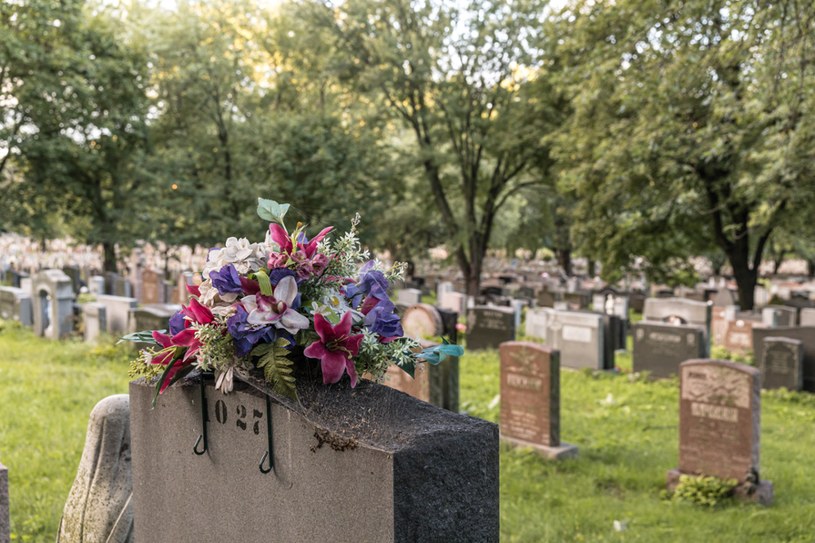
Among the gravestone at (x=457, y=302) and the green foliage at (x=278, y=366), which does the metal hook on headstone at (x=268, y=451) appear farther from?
the gravestone at (x=457, y=302)

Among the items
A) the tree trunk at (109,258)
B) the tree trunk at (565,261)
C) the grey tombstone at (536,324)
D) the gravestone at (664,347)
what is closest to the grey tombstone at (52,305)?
the grey tombstone at (536,324)

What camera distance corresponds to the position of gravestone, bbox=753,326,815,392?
11953 millimetres

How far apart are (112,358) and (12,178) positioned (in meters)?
18.2

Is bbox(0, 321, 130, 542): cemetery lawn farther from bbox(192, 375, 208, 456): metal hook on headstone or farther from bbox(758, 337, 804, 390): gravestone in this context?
bbox(758, 337, 804, 390): gravestone

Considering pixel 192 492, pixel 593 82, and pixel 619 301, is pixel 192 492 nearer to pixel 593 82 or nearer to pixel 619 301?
pixel 593 82

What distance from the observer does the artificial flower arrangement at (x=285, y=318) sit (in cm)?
241

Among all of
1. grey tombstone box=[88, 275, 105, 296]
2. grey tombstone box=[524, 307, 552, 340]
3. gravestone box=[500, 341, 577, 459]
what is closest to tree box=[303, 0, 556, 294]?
grey tombstone box=[524, 307, 552, 340]

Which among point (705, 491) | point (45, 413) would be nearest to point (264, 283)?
point (705, 491)

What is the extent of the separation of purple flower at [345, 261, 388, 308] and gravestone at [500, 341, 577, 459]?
6113 mm

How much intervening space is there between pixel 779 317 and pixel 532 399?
31.5ft

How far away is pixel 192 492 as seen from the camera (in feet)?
Result: 9.26

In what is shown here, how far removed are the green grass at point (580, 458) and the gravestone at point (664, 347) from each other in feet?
1.55

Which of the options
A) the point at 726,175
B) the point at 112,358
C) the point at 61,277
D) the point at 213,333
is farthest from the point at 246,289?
the point at 726,175

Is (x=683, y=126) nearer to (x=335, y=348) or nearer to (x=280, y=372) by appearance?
(x=335, y=348)
